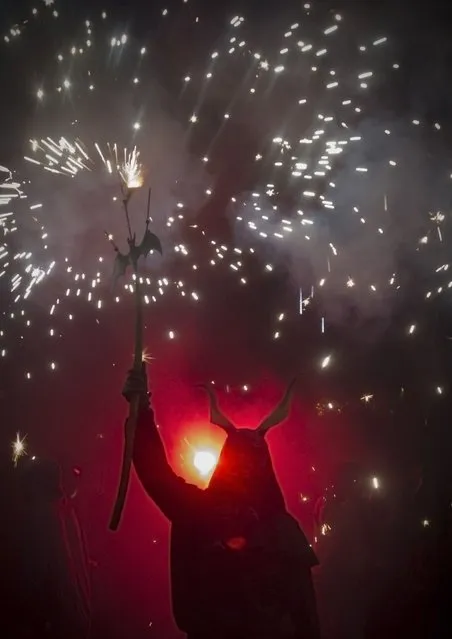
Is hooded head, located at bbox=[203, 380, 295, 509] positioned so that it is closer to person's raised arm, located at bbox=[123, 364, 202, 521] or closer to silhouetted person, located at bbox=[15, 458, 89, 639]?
person's raised arm, located at bbox=[123, 364, 202, 521]

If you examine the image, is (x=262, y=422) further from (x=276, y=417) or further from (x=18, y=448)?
(x=18, y=448)

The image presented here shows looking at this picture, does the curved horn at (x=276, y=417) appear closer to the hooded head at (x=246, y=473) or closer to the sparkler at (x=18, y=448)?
the hooded head at (x=246, y=473)

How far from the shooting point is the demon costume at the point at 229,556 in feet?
18.0

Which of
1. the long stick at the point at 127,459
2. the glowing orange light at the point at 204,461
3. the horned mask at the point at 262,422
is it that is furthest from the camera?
the glowing orange light at the point at 204,461

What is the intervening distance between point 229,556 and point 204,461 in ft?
12.8

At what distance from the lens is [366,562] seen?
873 centimetres

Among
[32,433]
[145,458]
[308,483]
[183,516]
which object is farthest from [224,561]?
[32,433]

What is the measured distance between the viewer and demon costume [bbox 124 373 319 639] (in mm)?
5480

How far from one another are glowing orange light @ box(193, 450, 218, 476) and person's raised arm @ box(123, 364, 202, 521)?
11.7 feet

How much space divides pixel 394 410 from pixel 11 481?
6.99 meters

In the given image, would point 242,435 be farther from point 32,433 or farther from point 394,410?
point 32,433

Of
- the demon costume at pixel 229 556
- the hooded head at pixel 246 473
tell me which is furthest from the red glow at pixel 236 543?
the hooded head at pixel 246 473

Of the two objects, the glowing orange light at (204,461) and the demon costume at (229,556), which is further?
the glowing orange light at (204,461)

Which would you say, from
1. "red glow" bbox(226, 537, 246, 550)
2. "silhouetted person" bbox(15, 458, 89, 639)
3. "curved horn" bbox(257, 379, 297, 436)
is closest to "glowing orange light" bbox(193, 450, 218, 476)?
"silhouetted person" bbox(15, 458, 89, 639)
